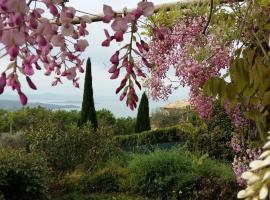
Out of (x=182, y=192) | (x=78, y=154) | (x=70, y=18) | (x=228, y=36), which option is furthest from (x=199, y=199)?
(x=70, y=18)

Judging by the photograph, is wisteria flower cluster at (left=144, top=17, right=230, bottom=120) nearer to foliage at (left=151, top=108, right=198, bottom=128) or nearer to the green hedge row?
the green hedge row

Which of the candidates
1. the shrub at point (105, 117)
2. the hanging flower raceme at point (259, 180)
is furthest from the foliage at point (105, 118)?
the hanging flower raceme at point (259, 180)

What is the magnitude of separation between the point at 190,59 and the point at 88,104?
11650 mm

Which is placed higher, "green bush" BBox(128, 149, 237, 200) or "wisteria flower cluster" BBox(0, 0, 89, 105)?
"wisteria flower cluster" BBox(0, 0, 89, 105)

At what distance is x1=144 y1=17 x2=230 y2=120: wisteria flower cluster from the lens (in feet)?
11.5

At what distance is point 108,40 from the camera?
4.47ft

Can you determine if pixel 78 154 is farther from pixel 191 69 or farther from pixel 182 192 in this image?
pixel 191 69

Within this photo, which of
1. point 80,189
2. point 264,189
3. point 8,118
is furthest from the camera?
point 8,118

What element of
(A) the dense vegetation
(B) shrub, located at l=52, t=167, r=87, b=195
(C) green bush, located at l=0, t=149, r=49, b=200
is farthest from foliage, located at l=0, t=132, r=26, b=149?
(C) green bush, located at l=0, t=149, r=49, b=200

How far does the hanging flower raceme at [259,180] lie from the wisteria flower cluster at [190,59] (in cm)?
251

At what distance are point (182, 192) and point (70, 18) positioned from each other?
670cm

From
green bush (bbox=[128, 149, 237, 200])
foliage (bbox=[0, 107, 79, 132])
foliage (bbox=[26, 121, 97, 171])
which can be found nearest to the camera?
green bush (bbox=[128, 149, 237, 200])

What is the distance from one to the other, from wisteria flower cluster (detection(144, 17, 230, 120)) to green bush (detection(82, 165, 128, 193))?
521 centimetres

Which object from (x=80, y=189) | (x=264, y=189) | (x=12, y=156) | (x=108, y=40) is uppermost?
(x=108, y=40)
